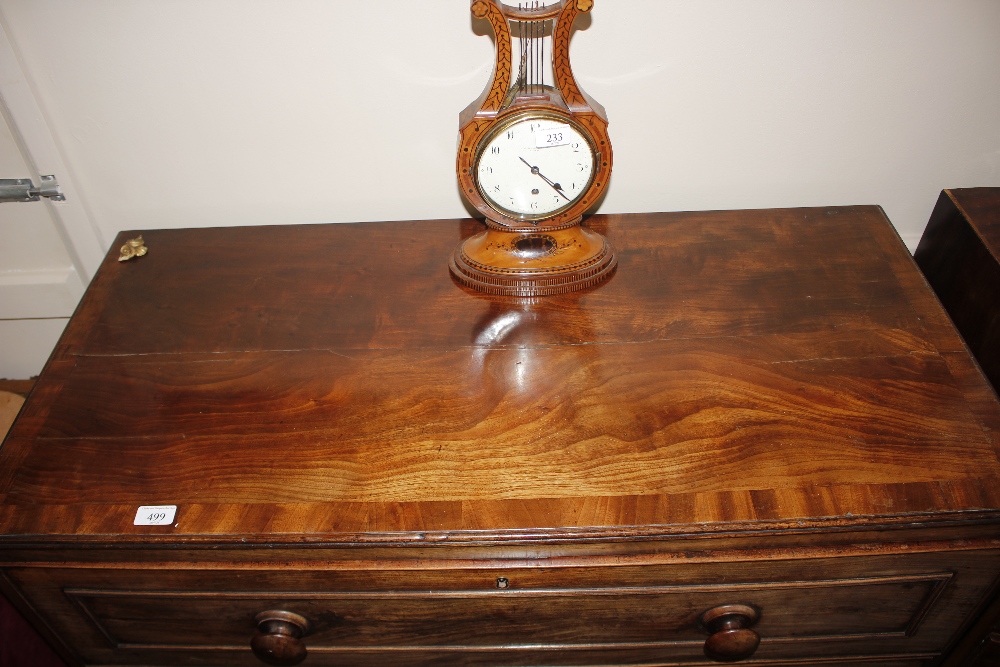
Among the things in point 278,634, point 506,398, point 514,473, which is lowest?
point 278,634

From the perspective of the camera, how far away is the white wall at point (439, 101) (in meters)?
1.14

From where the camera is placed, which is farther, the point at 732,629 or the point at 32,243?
the point at 32,243

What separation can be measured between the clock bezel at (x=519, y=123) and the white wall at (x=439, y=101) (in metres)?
0.23

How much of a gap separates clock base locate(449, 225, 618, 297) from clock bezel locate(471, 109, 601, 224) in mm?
36

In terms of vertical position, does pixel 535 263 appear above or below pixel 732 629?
above

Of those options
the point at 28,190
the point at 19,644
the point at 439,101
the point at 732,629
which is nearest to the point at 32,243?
the point at 28,190

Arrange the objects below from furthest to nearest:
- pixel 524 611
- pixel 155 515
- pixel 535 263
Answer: pixel 535 263 < pixel 524 611 < pixel 155 515

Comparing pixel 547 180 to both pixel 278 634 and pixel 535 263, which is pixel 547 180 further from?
pixel 278 634

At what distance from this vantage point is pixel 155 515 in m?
0.85

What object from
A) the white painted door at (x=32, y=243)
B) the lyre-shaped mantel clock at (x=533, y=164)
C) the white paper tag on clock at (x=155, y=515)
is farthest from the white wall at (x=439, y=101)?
the white paper tag on clock at (x=155, y=515)

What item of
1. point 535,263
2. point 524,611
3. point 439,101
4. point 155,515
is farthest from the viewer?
point 439,101

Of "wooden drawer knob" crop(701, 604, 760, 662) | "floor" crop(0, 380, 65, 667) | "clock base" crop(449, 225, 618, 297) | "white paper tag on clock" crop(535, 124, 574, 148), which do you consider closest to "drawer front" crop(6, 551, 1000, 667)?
"wooden drawer knob" crop(701, 604, 760, 662)

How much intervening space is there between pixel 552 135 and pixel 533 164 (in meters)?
0.05

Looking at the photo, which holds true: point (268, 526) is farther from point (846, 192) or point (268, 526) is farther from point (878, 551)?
point (846, 192)
